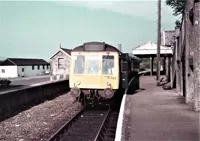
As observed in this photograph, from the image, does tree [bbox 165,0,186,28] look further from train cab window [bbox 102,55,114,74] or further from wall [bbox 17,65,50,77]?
wall [bbox 17,65,50,77]

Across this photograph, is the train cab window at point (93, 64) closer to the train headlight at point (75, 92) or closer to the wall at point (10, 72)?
the train headlight at point (75, 92)

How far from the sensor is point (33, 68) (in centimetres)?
7544

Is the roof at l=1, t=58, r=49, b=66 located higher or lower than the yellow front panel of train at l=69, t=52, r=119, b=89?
higher

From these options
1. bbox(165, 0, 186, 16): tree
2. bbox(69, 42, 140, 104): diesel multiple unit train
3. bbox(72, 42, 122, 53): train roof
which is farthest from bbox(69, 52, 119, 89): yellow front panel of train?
bbox(165, 0, 186, 16): tree

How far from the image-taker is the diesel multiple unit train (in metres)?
15.1

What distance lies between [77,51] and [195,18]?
6.12m

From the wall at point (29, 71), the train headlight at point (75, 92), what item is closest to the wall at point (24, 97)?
the train headlight at point (75, 92)

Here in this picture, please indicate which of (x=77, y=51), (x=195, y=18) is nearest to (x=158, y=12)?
(x=77, y=51)

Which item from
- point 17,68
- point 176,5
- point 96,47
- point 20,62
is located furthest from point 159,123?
point 20,62

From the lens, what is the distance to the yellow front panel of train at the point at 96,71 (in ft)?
49.5

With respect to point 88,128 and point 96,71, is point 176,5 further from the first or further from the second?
point 88,128

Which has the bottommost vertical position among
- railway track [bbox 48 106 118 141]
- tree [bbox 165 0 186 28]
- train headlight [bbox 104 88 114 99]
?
railway track [bbox 48 106 118 141]

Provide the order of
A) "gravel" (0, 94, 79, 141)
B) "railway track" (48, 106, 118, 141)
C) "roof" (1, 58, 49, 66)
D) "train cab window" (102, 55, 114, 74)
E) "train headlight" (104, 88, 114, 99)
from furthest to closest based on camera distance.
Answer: "roof" (1, 58, 49, 66)
"train cab window" (102, 55, 114, 74)
"train headlight" (104, 88, 114, 99)
"gravel" (0, 94, 79, 141)
"railway track" (48, 106, 118, 141)

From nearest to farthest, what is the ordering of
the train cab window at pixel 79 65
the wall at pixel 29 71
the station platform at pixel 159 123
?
the station platform at pixel 159 123
the train cab window at pixel 79 65
the wall at pixel 29 71
